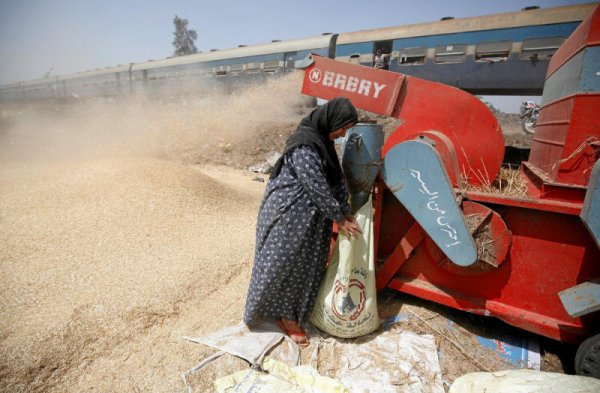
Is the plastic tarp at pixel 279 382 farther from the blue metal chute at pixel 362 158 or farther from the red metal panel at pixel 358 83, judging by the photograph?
the red metal panel at pixel 358 83

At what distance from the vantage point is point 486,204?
208 centimetres

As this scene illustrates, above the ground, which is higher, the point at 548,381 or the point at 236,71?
the point at 236,71

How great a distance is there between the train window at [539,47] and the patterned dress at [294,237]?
25.5ft

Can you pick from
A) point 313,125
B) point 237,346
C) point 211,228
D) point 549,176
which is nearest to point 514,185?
point 549,176

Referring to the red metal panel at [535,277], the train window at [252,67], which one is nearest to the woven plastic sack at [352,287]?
the red metal panel at [535,277]

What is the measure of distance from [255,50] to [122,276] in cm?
1214

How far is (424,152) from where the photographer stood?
1.96m

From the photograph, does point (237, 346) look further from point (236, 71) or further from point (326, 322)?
point (236, 71)

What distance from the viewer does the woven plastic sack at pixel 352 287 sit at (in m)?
2.14

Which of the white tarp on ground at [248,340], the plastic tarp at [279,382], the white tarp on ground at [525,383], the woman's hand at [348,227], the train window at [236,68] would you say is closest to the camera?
the white tarp on ground at [525,383]

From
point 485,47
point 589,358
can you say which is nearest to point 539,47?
point 485,47

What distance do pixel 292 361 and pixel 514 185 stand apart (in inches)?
87.3

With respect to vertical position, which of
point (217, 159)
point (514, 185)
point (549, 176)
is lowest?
point (217, 159)

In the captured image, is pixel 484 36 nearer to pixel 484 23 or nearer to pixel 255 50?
pixel 484 23
